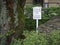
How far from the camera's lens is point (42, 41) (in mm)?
6414

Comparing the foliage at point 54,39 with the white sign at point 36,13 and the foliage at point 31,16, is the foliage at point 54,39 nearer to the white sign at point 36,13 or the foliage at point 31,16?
the white sign at point 36,13

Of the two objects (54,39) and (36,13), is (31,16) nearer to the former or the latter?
(36,13)

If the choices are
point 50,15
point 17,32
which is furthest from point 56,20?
point 17,32

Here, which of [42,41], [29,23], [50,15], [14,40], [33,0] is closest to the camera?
[42,41]

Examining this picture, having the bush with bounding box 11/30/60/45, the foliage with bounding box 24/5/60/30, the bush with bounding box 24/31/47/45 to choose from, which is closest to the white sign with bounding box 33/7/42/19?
the foliage with bounding box 24/5/60/30

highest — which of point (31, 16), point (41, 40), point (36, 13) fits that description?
point (36, 13)

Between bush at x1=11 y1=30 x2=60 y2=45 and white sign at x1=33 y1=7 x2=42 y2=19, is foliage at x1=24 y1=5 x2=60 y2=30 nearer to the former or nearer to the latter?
white sign at x1=33 y1=7 x2=42 y2=19

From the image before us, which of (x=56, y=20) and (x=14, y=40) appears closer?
(x=14, y=40)

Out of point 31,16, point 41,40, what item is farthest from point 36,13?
point 31,16

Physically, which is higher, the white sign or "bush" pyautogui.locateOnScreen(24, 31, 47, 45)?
the white sign

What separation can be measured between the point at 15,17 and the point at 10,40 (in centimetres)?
58

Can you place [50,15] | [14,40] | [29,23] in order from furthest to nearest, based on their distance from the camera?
[50,15] → [29,23] → [14,40]

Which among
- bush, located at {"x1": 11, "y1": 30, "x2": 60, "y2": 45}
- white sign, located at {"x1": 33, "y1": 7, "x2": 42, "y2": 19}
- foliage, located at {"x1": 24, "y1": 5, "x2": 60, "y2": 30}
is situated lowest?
foliage, located at {"x1": 24, "y1": 5, "x2": 60, "y2": 30}

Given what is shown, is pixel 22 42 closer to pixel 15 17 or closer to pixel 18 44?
pixel 18 44
